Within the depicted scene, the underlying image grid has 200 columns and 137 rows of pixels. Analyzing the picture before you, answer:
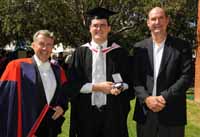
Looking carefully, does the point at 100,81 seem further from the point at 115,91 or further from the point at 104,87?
the point at 115,91

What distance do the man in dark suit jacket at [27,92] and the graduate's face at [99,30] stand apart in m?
0.55

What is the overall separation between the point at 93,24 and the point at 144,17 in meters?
19.0

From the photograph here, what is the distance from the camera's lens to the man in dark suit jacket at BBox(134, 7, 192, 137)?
455 cm

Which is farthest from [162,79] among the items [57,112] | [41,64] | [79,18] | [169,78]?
[79,18]

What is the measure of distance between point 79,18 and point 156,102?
19960mm

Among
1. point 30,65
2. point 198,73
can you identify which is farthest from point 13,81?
point 198,73

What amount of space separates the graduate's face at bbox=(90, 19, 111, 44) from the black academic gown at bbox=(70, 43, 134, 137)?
185mm

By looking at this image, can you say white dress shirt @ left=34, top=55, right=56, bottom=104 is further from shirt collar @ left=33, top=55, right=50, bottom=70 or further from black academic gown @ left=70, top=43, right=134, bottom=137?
black academic gown @ left=70, top=43, right=134, bottom=137

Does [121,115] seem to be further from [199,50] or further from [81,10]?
[81,10]

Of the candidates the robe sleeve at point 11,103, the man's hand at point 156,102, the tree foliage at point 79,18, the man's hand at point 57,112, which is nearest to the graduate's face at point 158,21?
the man's hand at point 156,102

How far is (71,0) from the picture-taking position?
23.5m

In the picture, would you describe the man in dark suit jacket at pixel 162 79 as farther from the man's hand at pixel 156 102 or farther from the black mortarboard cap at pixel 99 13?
the black mortarboard cap at pixel 99 13

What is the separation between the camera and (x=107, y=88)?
15.2 ft

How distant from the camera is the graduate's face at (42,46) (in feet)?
14.8
